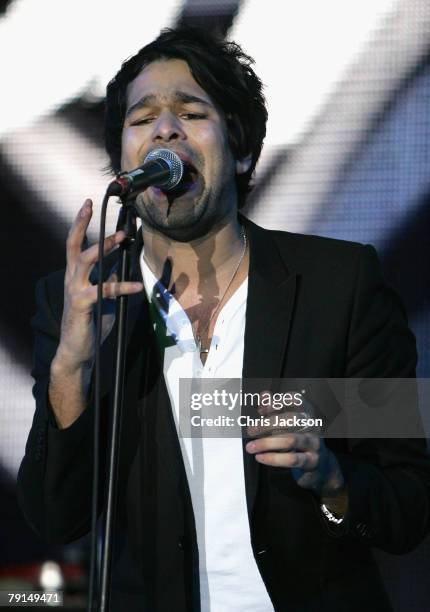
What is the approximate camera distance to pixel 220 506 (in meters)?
2.01

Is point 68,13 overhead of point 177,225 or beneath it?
overhead

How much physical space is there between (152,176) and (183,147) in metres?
0.50

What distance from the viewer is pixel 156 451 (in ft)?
6.68

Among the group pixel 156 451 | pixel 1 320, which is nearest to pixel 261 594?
pixel 156 451

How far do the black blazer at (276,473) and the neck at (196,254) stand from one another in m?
0.13

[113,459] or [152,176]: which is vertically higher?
[152,176]

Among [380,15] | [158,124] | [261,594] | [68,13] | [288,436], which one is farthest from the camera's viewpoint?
[68,13]

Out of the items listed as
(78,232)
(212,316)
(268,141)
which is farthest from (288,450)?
(268,141)

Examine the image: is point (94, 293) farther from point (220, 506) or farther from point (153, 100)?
point (153, 100)

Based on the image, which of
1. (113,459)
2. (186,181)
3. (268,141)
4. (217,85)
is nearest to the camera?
(113,459)

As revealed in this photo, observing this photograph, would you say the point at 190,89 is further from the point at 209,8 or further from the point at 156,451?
the point at 156,451

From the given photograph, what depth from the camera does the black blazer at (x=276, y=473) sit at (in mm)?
1941

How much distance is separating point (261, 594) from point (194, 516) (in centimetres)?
22

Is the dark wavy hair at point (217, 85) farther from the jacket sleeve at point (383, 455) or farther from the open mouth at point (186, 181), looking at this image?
the jacket sleeve at point (383, 455)
